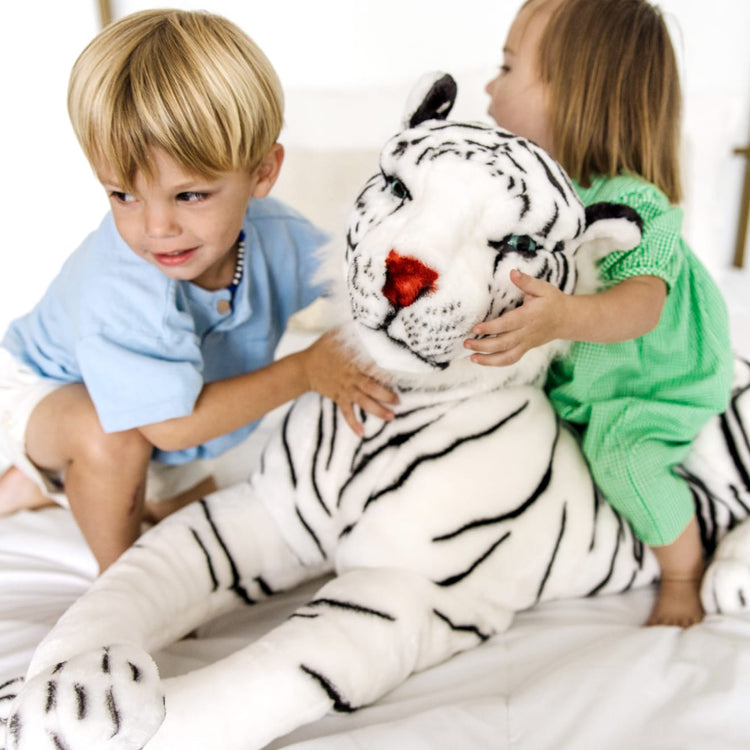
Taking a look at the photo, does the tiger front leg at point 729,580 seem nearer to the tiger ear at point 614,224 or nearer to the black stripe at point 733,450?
the black stripe at point 733,450

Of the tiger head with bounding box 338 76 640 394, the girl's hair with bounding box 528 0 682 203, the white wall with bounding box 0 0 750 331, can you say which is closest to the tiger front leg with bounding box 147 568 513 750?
the tiger head with bounding box 338 76 640 394

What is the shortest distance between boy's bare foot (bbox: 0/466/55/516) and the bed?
0.18 meters

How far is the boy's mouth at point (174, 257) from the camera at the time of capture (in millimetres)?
830

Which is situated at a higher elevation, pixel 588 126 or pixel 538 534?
pixel 588 126

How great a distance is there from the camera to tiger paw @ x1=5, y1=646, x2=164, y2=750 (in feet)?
1.51

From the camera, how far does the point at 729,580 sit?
80 centimetres

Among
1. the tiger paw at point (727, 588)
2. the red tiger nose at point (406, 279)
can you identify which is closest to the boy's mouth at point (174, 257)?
the red tiger nose at point (406, 279)

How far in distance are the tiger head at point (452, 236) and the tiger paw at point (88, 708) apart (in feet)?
1.04

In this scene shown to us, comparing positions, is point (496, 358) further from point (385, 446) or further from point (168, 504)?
point (168, 504)

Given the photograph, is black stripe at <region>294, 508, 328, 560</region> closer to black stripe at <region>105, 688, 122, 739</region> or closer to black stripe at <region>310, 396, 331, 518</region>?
black stripe at <region>310, 396, 331, 518</region>

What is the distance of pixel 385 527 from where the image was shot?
0.71m

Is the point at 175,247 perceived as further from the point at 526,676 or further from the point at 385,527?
the point at 526,676

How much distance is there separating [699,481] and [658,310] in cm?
27

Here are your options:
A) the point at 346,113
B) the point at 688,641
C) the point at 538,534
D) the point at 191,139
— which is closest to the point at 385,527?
the point at 538,534
